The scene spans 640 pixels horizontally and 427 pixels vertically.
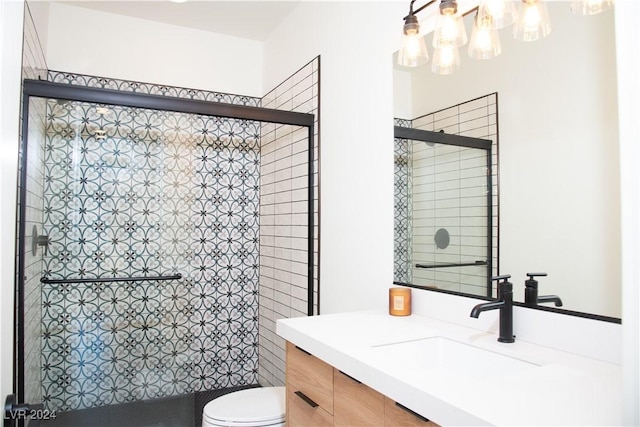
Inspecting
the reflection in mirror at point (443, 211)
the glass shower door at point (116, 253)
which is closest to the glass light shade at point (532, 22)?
the reflection in mirror at point (443, 211)

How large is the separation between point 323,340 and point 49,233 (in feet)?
5.46

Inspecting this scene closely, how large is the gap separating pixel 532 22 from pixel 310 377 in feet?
4.37

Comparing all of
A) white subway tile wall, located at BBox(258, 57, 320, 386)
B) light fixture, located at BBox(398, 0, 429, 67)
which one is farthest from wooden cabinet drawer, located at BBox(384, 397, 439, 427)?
white subway tile wall, located at BBox(258, 57, 320, 386)

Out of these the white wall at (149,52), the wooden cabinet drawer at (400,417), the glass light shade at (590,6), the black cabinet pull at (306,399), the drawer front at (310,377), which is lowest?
the black cabinet pull at (306,399)

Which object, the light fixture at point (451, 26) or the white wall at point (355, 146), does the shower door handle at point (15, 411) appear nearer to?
the white wall at point (355, 146)

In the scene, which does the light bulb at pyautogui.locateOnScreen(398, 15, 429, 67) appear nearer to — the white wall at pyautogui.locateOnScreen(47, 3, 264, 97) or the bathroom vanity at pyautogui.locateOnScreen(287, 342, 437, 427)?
the bathroom vanity at pyautogui.locateOnScreen(287, 342, 437, 427)

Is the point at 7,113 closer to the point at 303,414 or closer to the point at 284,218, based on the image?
the point at 303,414

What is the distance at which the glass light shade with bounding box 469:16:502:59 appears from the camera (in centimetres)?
142

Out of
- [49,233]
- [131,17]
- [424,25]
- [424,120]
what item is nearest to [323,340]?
[424,120]

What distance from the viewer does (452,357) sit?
1353 millimetres

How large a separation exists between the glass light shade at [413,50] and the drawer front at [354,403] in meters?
1.19

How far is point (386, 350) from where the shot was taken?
130cm

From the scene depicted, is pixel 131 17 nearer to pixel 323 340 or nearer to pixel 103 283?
pixel 103 283

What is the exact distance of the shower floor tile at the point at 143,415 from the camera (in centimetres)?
224
